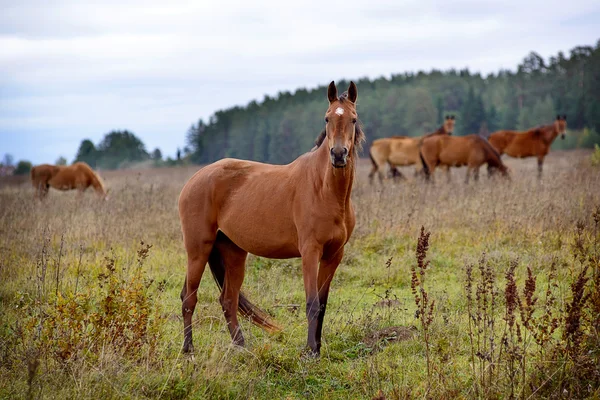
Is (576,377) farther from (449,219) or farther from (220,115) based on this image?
(220,115)

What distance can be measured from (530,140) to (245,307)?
19.8m

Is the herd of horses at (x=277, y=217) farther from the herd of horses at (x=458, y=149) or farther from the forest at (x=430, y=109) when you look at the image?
the forest at (x=430, y=109)

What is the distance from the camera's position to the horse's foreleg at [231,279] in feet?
20.0

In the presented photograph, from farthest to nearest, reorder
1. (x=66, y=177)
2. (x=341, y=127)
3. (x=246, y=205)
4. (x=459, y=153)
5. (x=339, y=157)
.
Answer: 1. (x=66, y=177)
2. (x=459, y=153)
3. (x=246, y=205)
4. (x=341, y=127)
5. (x=339, y=157)

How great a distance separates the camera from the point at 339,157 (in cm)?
502

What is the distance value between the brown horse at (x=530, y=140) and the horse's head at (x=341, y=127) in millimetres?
19173

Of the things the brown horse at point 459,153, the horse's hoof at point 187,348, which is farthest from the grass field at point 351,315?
the brown horse at point 459,153

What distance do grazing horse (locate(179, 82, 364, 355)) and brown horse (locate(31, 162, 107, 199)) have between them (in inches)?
561

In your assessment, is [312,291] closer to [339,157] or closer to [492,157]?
[339,157]

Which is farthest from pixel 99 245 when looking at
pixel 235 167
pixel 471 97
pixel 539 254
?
pixel 471 97

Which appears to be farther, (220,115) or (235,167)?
→ (220,115)

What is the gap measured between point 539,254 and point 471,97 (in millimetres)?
57674

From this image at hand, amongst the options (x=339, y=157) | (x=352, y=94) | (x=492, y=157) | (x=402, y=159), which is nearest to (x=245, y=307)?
(x=339, y=157)

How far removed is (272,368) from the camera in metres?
5.00
